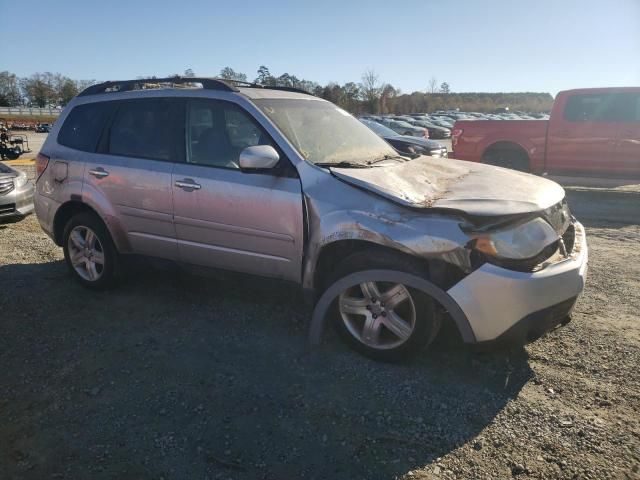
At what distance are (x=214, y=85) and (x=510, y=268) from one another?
8.79ft

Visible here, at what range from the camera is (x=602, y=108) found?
967 cm

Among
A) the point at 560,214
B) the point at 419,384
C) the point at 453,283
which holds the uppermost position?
the point at 560,214

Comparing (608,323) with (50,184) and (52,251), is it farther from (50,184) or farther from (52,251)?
(52,251)

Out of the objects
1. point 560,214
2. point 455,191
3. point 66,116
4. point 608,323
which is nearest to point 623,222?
point 608,323

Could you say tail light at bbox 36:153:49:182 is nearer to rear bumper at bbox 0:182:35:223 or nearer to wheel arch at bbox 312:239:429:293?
rear bumper at bbox 0:182:35:223

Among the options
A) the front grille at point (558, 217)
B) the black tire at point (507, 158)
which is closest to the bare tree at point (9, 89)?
the black tire at point (507, 158)

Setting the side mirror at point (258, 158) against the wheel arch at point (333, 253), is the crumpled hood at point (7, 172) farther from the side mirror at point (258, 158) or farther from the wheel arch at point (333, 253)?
the wheel arch at point (333, 253)

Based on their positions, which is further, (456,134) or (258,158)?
(456,134)

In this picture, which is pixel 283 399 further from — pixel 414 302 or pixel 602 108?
pixel 602 108

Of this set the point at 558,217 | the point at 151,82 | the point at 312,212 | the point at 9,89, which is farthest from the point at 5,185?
the point at 9,89

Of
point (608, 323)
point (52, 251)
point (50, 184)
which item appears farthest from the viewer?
point (52, 251)

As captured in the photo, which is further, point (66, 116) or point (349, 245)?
point (66, 116)

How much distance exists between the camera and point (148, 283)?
4.91 meters

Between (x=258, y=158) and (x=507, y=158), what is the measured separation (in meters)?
8.43
